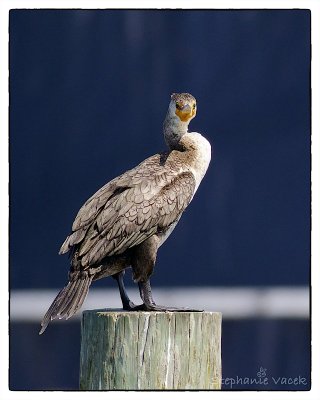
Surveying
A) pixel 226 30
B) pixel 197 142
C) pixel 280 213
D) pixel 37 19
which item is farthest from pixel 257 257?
pixel 197 142

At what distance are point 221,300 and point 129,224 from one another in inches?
260

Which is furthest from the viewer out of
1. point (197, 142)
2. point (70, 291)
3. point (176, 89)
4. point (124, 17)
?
point (124, 17)

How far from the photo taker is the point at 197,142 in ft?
25.9

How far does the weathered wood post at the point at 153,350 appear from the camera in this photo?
717cm

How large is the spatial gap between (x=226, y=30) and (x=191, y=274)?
8.99 feet

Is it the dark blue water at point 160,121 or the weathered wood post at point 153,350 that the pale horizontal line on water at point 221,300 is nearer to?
the dark blue water at point 160,121

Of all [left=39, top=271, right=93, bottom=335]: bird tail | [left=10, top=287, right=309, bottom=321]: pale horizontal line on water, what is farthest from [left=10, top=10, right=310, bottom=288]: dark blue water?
[left=39, top=271, right=93, bottom=335]: bird tail

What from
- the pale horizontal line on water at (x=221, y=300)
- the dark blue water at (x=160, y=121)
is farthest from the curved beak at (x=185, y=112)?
the pale horizontal line on water at (x=221, y=300)

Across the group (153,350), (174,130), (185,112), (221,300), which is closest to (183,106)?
(185,112)

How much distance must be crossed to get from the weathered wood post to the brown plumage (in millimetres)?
238

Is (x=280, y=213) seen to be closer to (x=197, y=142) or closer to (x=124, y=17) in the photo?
(x=124, y=17)

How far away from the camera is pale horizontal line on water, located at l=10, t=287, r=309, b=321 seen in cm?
1365

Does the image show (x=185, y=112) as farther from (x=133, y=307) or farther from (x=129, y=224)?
(x=133, y=307)

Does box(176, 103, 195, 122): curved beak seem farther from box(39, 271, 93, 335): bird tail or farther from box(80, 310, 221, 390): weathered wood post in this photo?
box(80, 310, 221, 390): weathered wood post
